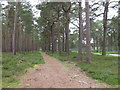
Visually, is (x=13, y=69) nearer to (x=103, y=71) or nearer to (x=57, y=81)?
(x=57, y=81)

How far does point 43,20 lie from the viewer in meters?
24.9

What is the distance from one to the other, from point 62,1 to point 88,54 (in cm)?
849

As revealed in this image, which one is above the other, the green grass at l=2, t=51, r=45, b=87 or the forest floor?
the green grass at l=2, t=51, r=45, b=87

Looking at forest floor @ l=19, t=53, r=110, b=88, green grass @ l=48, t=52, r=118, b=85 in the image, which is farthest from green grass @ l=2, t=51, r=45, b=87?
green grass @ l=48, t=52, r=118, b=85

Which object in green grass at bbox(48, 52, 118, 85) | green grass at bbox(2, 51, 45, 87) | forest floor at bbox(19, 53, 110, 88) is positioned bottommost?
green grass at bbox(48, 52, 118, 85)

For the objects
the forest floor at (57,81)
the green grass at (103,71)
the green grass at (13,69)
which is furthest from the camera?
the green grass at (103,71)

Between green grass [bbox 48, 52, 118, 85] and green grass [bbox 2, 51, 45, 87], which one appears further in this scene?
green grass [bbox 48, 52, 118, 85]

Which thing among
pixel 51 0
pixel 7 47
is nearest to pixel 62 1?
pixel 51 0

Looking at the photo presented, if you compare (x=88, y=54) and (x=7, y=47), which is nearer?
(x=88, y=54)

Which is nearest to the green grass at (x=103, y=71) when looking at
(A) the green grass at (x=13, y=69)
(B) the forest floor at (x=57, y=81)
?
(B) the forest floor at (x=57, y=81)

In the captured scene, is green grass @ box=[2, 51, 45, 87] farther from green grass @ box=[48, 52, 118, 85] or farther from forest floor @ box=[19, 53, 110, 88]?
green grass @ box=[48, 52, 118, 85]

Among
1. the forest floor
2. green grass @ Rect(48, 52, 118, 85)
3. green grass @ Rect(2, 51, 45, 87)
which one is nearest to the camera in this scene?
the forest floor

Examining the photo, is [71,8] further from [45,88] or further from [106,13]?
[45,88]

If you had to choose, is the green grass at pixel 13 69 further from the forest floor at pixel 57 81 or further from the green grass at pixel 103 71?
the green grass at pixel 103 71
